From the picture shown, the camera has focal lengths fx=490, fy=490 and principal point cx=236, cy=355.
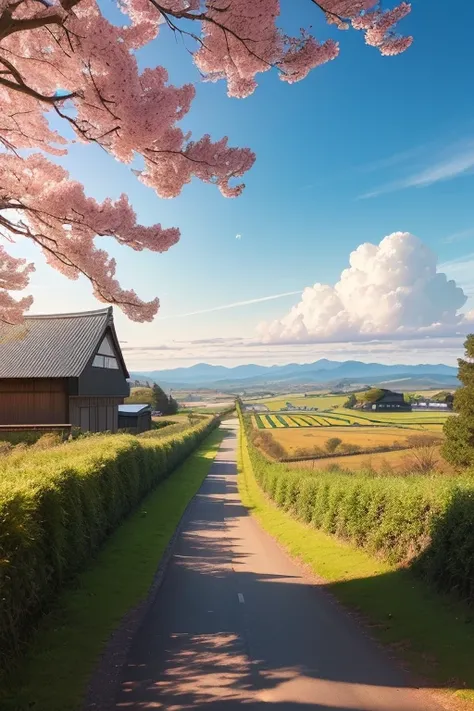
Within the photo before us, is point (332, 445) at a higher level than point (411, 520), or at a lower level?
lower

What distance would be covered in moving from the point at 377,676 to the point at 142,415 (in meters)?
52.3

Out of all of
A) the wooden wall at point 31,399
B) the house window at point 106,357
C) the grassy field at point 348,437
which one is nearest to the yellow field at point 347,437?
the grassy field at point 348,437

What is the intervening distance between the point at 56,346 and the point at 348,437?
132 feet

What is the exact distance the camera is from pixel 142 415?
58438 millimetres

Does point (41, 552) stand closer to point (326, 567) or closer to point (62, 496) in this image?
point (62, 496)

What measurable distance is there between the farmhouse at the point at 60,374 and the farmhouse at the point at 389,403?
81346mm

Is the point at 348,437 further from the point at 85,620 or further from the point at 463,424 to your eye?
the point at 85,620

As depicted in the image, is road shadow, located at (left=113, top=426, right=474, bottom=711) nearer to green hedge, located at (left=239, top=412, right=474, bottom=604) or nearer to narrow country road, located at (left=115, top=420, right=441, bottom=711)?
narrow country road, located at (left=115, top=420, right=441, bottom=711)

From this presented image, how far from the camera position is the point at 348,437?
63000 mm

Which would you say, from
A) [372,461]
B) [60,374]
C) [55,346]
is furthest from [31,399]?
[372,461]

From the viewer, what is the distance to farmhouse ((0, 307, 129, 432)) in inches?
1293

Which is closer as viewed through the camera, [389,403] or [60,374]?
[60,374]

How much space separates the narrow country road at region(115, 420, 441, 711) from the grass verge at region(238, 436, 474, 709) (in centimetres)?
47

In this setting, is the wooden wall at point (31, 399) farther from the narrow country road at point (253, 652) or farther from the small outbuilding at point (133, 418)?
the narrow country road at point (253, 652)
